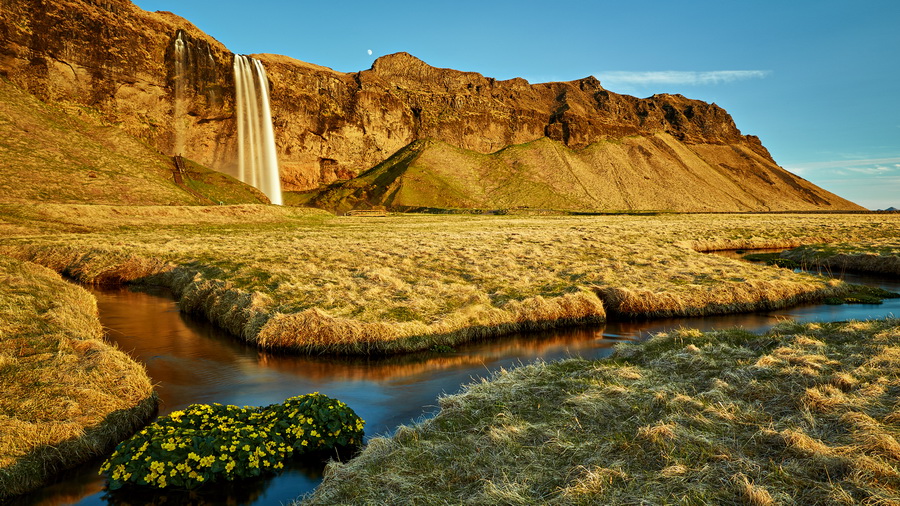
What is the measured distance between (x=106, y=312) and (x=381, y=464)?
64.5 feet

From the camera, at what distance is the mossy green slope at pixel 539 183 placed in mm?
148375

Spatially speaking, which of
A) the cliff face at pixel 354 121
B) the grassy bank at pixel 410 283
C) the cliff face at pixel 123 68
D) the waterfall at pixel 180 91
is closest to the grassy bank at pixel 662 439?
the grassy bank at pixel 410 283

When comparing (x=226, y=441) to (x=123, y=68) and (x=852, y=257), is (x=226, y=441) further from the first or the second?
(x=123, y=68)

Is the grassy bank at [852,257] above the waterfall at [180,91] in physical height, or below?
below

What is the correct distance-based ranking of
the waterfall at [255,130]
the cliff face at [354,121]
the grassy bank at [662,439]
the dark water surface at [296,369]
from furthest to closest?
the cliff face at [354,121] < the waterfall at [255,130] < the dark water surface at [296,369] < the grassy bank at [662,439]

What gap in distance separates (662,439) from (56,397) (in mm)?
11580

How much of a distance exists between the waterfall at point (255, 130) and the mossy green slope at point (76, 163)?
1222 inches

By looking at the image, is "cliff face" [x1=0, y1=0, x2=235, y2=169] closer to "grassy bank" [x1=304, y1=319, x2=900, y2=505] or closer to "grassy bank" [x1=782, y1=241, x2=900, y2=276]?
"grassy bank" [x1=304, y1=319, x2=900, y2=505]

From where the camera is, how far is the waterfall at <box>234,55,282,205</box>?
130 meters

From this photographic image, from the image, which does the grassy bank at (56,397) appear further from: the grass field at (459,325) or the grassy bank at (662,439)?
the grassy bank at (662,439)

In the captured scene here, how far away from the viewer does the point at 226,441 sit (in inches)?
370

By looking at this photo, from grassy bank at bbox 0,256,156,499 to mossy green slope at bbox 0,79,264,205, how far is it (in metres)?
59.7

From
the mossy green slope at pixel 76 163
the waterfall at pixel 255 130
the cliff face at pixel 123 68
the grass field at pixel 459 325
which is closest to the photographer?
the grass field at pixel 459 325

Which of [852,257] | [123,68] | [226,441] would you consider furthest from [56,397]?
[123,68]
